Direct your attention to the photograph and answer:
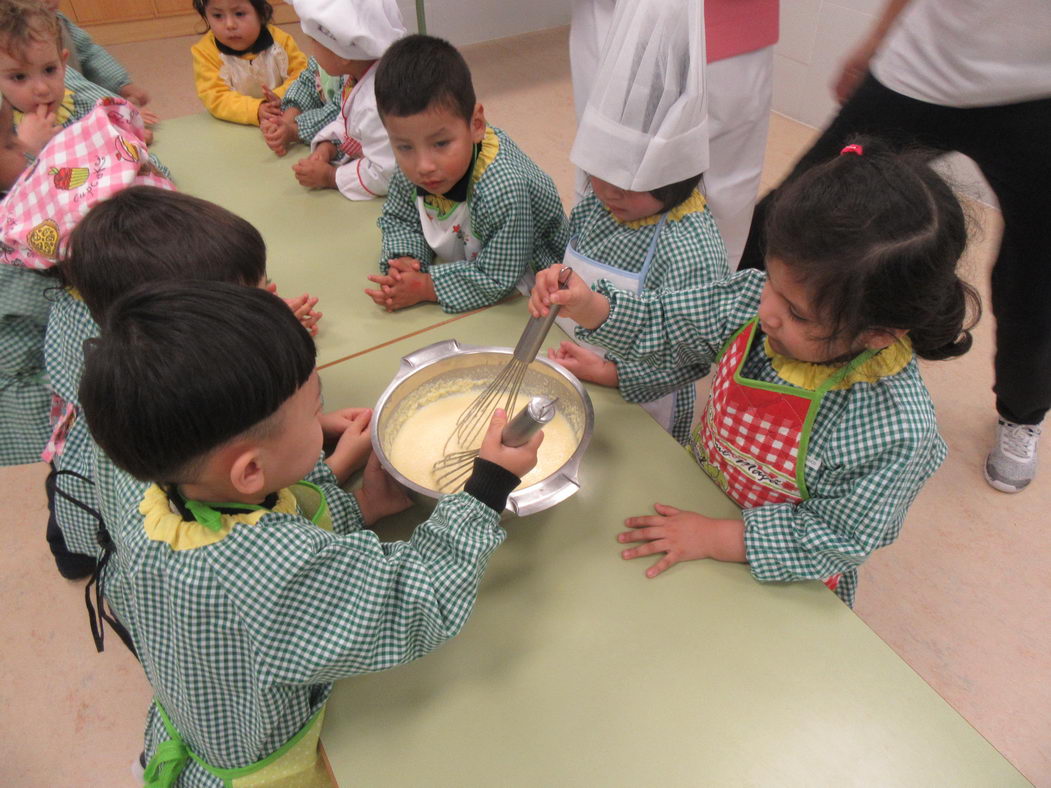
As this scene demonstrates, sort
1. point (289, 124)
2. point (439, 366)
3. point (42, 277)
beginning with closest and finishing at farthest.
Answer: point (439, 366) → point (42, 277) → point (289, 124)

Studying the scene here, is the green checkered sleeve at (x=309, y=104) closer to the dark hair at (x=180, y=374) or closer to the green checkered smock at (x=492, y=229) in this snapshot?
the green checkered smock at (x=492, y=229)

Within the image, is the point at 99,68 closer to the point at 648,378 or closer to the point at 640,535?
the point at 648,378

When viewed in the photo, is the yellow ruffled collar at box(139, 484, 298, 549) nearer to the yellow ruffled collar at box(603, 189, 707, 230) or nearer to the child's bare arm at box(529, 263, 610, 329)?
the child's bare arm at box(529, 263, 610, 329)

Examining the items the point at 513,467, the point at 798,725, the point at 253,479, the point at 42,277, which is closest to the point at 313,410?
the point at 253,479

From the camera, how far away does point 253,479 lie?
0.59 meters

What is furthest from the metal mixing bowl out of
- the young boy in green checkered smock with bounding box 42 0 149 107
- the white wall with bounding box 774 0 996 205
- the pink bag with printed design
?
the white wall with bounding box 774 0 996 205

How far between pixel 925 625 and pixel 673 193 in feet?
3.29

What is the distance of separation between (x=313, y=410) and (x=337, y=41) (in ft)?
3.37

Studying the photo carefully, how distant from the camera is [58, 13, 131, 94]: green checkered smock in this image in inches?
72.2

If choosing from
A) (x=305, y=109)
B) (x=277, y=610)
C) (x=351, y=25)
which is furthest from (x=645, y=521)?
(x=305, y=109)

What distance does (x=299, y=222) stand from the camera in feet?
4.42

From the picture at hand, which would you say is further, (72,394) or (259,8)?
(259,8)

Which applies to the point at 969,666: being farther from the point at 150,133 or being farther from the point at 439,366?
the point at 150,133

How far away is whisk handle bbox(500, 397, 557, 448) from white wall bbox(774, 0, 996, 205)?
7.65 ft
